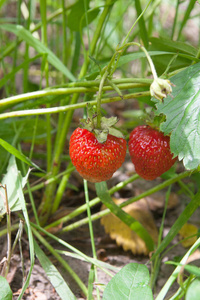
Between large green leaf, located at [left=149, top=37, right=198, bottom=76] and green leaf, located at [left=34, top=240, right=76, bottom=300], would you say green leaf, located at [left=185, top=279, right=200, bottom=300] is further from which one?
large green leaf, located at [left=149, top=37, right=198, bottom=76]

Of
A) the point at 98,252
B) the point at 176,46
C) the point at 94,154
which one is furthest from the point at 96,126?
the point at 98,252

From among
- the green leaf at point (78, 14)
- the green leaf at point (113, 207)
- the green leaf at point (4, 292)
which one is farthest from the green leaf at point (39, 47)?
the green leaf at point (4, 292)

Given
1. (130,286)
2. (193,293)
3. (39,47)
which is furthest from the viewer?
(39,47)

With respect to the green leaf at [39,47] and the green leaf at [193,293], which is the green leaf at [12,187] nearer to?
the green leaf at [39,47]

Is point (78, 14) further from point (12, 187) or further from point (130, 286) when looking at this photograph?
point (130, 286)

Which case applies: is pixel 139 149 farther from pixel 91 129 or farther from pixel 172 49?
pixel 172 49
